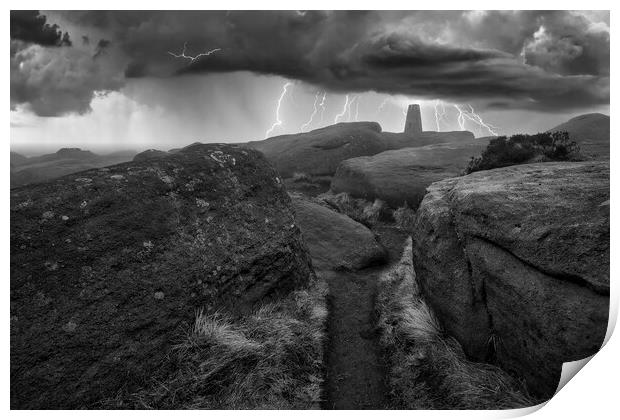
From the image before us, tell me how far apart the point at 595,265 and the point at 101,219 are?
4977 mm

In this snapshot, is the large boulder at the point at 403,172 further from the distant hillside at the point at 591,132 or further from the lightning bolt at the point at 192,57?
the lightning bolt at the point at 192,57

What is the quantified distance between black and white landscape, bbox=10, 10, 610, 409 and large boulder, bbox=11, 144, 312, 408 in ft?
0.07

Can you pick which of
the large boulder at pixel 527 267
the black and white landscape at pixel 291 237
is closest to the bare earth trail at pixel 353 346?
the black and white landscape at pixel 291 237

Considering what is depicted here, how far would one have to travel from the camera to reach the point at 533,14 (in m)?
5.38

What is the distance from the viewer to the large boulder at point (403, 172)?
12328mm

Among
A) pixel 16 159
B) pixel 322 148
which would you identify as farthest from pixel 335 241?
pixel 322 148

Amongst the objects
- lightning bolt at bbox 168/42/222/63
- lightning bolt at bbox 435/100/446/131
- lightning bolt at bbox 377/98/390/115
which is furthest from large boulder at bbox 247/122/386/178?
lightning bolt at bbox 168/42/222/63

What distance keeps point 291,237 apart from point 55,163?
4502mm

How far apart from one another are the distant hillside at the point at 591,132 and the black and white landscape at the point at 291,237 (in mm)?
235

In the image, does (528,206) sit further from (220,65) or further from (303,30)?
(220,65)

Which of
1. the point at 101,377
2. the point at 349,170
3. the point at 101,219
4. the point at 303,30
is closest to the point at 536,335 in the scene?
the point at 101,377

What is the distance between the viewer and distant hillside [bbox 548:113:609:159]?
25.5 feet

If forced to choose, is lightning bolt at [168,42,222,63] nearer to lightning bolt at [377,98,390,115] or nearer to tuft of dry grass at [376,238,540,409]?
lightning bolt at [377,98,390,115]

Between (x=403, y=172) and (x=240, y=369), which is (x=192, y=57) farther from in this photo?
(x=403, y=172)
